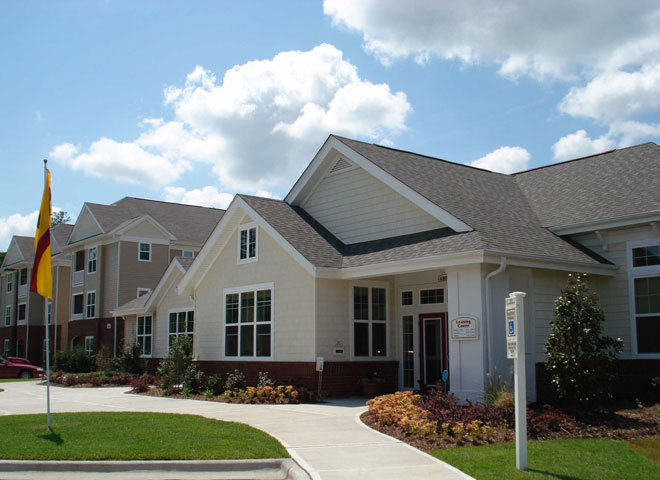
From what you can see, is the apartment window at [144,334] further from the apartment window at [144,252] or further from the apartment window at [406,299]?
the apartment window at [406,299]

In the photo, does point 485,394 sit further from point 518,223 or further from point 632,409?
point 518,223

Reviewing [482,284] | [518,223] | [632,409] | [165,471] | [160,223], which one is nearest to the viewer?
[165,471]

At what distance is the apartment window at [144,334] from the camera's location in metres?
32.5

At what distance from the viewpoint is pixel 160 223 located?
42438 mm

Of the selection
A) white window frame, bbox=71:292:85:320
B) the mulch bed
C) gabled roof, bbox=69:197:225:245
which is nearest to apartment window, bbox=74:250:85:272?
white window frame, bbox=71:292:85:320

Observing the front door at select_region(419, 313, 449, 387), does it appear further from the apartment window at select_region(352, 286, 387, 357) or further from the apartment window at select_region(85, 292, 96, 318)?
the apartment window at select_region(85, 292, 96, 318)

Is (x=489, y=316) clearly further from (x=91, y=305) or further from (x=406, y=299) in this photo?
(x=91, y=305)

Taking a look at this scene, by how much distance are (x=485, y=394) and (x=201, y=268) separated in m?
11.9

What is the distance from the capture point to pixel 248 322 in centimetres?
2058

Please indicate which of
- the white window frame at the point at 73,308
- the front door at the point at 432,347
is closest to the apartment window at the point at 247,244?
the front door at the point at 432,347

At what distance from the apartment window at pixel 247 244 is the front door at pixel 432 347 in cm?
564

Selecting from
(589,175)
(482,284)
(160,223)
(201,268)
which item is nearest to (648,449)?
(482,284)

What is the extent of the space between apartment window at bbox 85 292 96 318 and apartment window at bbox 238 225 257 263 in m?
23.5

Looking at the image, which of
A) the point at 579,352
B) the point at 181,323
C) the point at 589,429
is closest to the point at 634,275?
the point at 579,352
